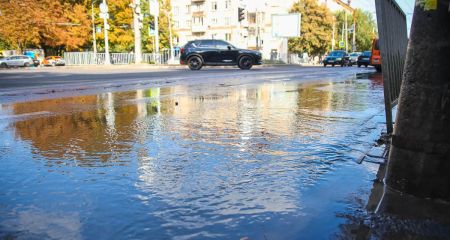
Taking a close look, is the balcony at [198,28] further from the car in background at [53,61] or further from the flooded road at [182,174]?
the flooded road at [182,174]

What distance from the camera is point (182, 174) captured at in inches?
144

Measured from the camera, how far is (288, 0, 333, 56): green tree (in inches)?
2808

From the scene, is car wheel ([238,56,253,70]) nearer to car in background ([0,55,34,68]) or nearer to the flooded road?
the flooded road

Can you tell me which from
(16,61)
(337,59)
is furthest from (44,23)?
(337,59)

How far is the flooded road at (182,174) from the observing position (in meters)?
2.62

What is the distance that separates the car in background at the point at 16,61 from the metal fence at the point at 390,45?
4806 cm

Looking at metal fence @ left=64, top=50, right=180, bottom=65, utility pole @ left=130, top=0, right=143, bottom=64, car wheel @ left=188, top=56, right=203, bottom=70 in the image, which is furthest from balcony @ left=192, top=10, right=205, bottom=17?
car wheel @ left=188, top=56, right=203, bottom=70

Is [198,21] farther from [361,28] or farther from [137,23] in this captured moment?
[137,23]

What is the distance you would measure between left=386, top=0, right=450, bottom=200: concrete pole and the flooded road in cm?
39

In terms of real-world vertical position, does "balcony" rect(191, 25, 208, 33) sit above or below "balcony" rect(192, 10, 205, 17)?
below

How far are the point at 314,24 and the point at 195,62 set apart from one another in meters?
48.4

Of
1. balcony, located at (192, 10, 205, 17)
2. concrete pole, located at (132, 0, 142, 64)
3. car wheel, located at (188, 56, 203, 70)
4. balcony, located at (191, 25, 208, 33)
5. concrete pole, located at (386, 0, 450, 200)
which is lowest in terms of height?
Answer: concrete pole, located at (386, 0, 450, 200)

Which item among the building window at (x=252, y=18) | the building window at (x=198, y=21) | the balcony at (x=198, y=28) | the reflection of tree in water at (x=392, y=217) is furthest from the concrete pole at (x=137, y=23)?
the reflection of tree in water at (x=392, y=217)

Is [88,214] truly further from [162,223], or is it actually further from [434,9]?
[434,9]
